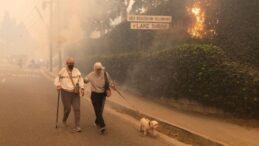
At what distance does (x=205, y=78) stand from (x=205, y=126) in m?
2.09

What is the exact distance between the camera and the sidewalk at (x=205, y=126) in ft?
34.9

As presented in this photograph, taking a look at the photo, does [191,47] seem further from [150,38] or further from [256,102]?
[150,38]

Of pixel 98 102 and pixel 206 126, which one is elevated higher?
pixel 98 102

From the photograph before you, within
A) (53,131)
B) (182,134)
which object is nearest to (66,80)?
(53,131)

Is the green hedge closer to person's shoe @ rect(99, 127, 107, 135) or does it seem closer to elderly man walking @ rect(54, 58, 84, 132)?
person's shoe @ rect(99, 127, 107, 135)

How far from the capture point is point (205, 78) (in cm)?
1402

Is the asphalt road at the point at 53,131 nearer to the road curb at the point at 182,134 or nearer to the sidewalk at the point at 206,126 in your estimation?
the road curb at the point at 182,134

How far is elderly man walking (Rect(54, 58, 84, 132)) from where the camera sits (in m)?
11.2

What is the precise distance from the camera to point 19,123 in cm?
1199

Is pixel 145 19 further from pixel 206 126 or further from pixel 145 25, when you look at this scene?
pixel 206 126

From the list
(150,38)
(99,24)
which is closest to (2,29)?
(99,24)

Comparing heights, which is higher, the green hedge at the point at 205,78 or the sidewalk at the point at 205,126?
the green hedge at the point at 205,78

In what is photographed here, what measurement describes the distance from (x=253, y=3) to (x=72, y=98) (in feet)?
25.8

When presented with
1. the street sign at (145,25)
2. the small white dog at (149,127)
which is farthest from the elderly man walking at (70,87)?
the street sign at (145,25)
